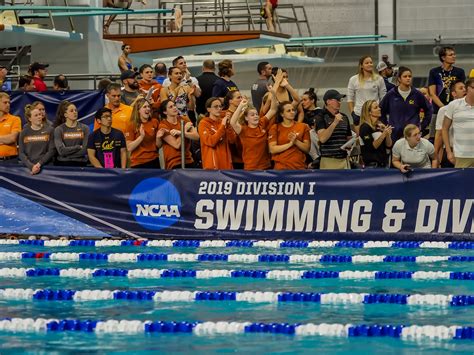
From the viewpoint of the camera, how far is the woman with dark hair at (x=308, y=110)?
45.1 feet

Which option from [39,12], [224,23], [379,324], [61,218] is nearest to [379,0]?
[224,23]

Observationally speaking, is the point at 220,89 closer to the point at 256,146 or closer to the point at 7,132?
the point at 256,146

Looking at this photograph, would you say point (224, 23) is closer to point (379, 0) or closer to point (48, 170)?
point (379, 0)

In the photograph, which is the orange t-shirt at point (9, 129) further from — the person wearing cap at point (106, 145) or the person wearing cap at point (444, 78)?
the person wearing cap at point (444, 78)

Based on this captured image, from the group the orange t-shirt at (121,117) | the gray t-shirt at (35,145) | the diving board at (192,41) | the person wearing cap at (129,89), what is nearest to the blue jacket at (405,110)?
the orange t-shirt at (121,117)

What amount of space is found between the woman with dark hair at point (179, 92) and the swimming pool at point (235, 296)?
184cm

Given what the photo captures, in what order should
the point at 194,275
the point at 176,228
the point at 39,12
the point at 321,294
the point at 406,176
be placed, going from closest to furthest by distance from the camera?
the point at 321,294
the point at 194,275
the point at 406,176
the point at 176,228
the point at 39,12

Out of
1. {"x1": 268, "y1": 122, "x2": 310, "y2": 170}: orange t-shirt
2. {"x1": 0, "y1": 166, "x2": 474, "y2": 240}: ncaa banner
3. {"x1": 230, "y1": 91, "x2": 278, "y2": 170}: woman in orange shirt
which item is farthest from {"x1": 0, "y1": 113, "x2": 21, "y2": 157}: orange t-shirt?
{"x1": 268, "y1": 122, "x2": 310, "y2": 170}: orange t-shirt

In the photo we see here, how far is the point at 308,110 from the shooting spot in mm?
14836

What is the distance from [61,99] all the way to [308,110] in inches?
130

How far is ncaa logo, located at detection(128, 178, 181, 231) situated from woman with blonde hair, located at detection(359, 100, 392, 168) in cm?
223

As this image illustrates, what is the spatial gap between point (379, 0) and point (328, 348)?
21374mm

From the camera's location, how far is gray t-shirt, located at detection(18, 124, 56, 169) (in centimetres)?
1361

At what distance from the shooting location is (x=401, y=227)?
40.9 feet
